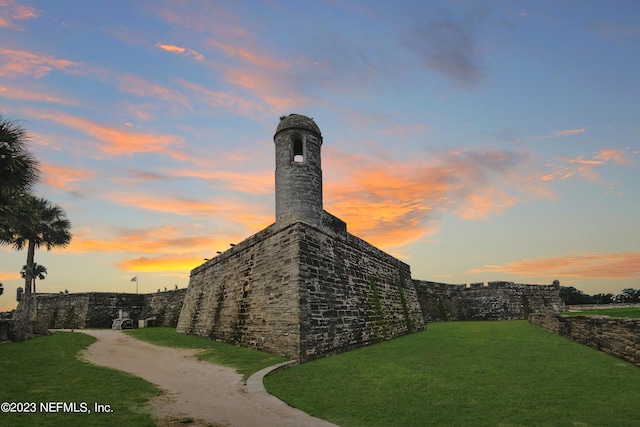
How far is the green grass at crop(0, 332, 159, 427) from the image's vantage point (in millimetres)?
5523

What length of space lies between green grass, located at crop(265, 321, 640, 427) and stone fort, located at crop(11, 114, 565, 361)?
165cm

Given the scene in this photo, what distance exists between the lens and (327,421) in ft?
18.5

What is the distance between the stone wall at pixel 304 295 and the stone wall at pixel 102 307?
14.2m

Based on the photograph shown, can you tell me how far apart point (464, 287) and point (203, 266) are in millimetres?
22987

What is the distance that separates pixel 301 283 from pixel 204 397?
5.57m

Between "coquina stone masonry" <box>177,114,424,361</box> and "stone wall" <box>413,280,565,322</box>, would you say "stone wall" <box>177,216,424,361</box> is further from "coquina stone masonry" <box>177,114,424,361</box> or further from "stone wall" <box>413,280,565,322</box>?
"stone wall" <box>413,280,565,322</box>

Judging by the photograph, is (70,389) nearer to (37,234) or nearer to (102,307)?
(37,234)

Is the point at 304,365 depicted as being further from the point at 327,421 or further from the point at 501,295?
the point at 501,295

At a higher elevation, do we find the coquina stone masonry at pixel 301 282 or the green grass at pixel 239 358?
the coquina stone masonry at pixel 301 282

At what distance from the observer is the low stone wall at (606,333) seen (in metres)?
9.83

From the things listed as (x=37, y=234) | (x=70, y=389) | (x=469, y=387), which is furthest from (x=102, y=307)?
(x=469, y=387)

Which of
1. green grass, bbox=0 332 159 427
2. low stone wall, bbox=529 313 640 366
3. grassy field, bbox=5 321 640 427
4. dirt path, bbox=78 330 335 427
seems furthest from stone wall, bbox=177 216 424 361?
low stone wall, bbox=529 313 640 366

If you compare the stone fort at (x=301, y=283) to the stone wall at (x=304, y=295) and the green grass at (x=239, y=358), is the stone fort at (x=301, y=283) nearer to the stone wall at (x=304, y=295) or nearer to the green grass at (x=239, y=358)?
the stone wall at (x=304, y=295)

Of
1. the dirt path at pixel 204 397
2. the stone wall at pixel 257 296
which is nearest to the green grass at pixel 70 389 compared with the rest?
the dirt path at pixel 204 397
